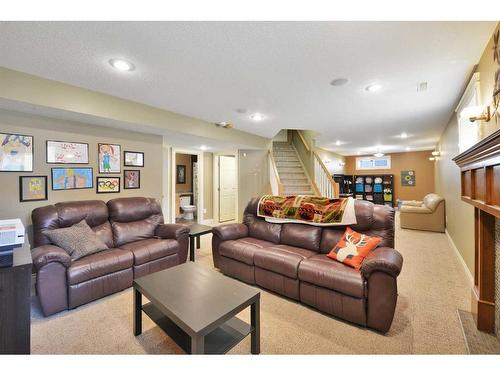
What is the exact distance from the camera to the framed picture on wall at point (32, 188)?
102 inches

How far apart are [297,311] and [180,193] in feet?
19.1

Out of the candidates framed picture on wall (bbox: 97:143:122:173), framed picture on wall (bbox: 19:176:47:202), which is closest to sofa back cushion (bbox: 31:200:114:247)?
framed picture on wall (bbox: 19:176:47:202)

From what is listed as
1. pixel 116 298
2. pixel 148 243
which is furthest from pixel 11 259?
pixel 148 243

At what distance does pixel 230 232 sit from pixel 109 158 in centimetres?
218

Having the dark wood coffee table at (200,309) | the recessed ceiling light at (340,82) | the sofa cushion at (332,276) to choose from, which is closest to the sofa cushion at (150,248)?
the dark wood coffee table at (200,309)

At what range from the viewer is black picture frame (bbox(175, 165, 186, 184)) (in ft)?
24.1

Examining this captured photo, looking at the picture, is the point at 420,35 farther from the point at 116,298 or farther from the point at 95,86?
the point at 116,298

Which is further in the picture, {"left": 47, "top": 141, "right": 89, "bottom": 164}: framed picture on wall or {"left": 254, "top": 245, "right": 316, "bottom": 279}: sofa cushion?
{"left": 47, "top": 141, "right": 89, "bottom": 164}: framed picture on wall

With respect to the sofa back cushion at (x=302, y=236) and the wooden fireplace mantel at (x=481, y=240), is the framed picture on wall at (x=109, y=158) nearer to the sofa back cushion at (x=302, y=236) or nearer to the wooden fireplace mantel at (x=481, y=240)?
the sofa back cushion at (x=302, y=236)

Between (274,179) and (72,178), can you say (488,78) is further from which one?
(72,178)

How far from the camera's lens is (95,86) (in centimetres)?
256

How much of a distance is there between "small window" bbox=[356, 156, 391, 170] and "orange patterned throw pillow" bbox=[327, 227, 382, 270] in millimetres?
8363

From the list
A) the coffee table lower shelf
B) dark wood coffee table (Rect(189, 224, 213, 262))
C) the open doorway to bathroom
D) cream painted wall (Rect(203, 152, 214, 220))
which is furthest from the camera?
the open doorway to bathroom

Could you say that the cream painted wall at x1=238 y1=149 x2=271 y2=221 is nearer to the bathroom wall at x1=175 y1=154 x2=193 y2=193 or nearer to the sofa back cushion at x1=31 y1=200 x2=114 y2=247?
the bathroom wall at x1=175 y1=154 x2=193 y2=193
